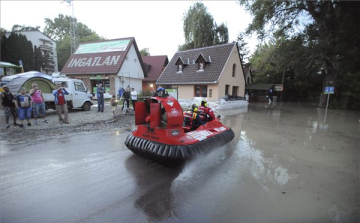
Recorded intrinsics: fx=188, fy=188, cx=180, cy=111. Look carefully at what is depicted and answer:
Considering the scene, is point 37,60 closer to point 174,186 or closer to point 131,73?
point 131,73

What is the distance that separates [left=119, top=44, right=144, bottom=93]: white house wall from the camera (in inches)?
838

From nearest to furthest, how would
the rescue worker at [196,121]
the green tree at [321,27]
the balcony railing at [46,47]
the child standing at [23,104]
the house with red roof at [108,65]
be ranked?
1. the rescue worker at [196,121]
2. the child standing at [23,104]
3. the green tree at [321,27]
4. the house with red roof at [108,65]
5. the balcony railing at [46,47]

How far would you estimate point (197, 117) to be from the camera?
5312 mm

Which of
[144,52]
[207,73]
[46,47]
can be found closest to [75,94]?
[207,73]

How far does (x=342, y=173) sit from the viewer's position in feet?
13.4

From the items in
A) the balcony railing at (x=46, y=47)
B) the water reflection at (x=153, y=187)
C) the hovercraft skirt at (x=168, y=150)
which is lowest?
the water reflection at (x=153, y=187)

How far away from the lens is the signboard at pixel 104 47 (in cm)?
2248

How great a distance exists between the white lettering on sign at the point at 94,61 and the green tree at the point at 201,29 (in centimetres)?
1046

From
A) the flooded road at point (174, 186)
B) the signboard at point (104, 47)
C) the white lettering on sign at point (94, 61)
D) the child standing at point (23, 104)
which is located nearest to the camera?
the flooded road at point (174, 186)

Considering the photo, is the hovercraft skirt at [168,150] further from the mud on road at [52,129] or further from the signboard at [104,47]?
the signboard at [104,47]

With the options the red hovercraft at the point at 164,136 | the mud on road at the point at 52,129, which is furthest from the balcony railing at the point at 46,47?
the red hovercraft at the point at 164,136

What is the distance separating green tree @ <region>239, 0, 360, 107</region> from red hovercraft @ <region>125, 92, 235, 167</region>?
17.1m

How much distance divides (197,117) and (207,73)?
13802 mm

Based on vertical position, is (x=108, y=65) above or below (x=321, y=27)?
below
